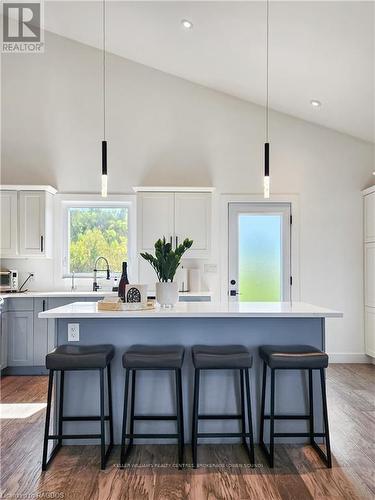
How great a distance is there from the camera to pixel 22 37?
5.29m

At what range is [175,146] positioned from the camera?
5145 mm

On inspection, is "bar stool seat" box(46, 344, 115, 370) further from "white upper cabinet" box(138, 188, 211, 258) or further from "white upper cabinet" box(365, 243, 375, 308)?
"white upper cabinet" box(365, 243, 375, 308)

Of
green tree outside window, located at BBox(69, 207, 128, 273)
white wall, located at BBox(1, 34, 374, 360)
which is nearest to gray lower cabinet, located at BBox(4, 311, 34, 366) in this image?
green tree outside window, located at BBox(69, 207, 128, 273)

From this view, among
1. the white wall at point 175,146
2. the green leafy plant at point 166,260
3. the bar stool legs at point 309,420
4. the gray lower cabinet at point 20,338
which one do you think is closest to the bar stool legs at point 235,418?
the bar stool legs at point 309,420

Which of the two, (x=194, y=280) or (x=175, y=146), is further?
(x=175, y=146)

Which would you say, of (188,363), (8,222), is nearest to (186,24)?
(8,222)

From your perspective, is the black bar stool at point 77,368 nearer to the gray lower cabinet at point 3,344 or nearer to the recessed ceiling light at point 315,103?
the gray lower cabinet at point 3,344

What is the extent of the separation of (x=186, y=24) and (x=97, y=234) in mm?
2812

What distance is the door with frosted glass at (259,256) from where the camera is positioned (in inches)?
201

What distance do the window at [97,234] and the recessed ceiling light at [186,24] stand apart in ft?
7.51

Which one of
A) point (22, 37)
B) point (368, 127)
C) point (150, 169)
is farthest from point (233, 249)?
point (22, 37)

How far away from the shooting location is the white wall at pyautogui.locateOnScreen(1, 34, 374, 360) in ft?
16.8

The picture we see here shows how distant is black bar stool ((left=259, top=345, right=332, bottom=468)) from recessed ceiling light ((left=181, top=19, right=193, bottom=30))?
3.27 metres

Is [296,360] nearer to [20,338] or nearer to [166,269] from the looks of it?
[166,269]
